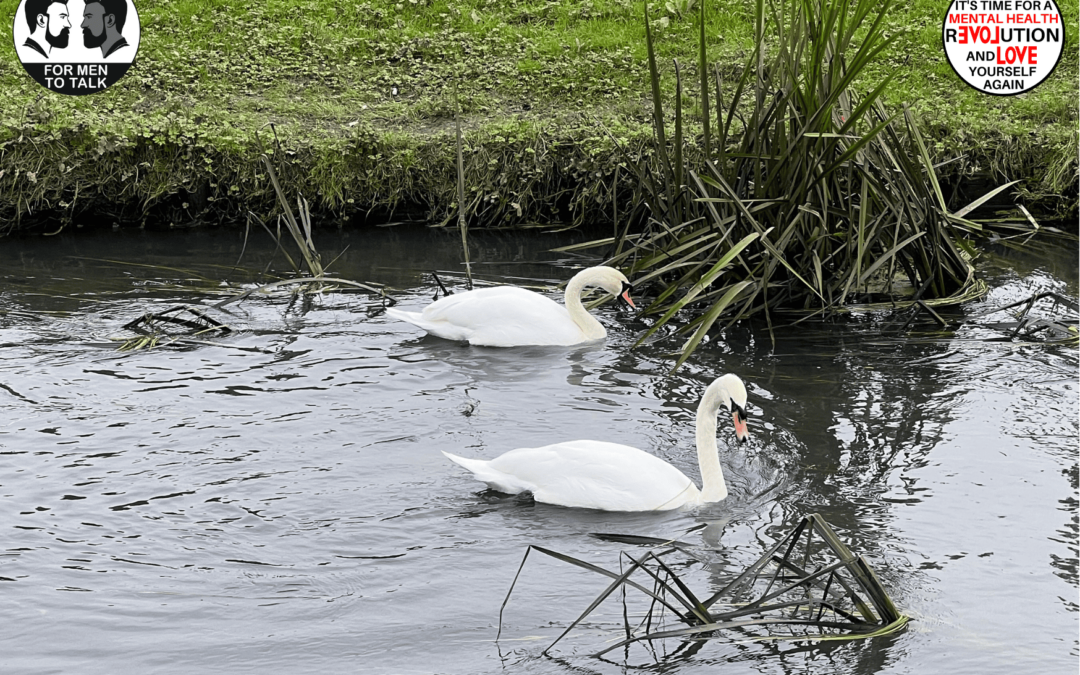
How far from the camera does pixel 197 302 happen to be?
9617 mm

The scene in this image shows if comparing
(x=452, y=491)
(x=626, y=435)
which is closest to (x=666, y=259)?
(x=626, y=435)

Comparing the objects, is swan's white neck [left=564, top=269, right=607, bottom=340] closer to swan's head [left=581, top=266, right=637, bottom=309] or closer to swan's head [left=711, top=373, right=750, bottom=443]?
swan's head [left=581, top=266, right=637, bottom=309]

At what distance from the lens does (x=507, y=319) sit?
28.6 feet

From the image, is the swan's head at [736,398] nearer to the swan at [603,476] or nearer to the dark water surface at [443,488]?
the swan at [603,476]

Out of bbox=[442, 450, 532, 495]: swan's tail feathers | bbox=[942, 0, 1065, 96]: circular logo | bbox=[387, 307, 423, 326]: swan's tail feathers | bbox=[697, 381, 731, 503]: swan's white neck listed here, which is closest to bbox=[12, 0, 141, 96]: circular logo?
bbox=[387, 307, 423, 326]: swan's tail feathers

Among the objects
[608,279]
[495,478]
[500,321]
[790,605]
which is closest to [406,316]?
[500,321]

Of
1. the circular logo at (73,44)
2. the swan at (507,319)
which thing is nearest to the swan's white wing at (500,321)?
the swan at (507,319)

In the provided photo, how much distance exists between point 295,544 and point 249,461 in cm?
111

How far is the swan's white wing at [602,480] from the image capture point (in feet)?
18.8

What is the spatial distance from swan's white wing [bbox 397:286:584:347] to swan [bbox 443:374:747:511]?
2.78 m

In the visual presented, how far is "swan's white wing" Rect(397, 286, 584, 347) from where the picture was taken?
342 inches

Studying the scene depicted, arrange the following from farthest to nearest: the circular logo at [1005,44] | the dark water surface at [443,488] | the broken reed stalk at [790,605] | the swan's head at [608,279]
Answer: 1. the circular logo at [1005,44]
2. the swan's head at [608,279]
3. the dark water surface at [443,488]
4. the broken reed stalk at [790,605]

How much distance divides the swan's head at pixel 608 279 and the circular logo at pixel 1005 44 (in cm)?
621

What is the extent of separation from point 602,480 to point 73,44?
11.3 m
